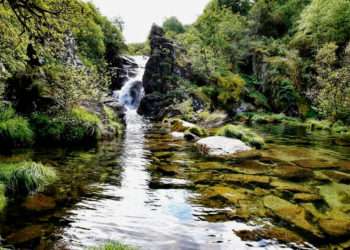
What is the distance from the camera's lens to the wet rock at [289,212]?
754cm

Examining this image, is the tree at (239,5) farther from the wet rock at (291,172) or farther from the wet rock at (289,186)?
the wet rock at (289,186)

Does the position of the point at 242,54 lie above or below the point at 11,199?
above

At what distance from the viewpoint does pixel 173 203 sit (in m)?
9.09

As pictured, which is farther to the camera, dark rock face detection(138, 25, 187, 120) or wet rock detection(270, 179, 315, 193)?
dark rock face detection(138, 25, 187, 120)

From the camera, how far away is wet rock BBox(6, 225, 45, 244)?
645 centimetres

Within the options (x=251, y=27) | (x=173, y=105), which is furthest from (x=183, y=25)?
(x=173, y=105)

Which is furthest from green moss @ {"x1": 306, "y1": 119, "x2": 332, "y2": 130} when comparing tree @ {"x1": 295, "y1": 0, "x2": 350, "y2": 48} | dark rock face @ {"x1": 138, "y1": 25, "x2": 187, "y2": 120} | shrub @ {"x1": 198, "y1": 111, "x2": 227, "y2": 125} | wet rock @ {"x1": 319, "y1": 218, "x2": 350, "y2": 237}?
wet rock @ {"x1": 319, "y1": 218, "x2": 350, "y2": 237}

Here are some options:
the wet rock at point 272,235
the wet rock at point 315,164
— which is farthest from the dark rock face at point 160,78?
the wet rock at point 272,235

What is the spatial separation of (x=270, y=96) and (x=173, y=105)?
14465mm

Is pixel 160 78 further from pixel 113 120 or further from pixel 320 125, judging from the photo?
pixel 320 125

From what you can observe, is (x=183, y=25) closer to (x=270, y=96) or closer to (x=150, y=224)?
(x=270, y=96)

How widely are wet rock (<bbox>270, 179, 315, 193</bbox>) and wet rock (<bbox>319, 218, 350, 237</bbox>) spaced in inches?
91.9

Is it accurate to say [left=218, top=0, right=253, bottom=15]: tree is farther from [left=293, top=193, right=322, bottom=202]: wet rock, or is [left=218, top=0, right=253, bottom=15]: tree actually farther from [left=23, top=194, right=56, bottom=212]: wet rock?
[left=23, top=194, right=56, bottom=212]: wet rock

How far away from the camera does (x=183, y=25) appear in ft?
298
